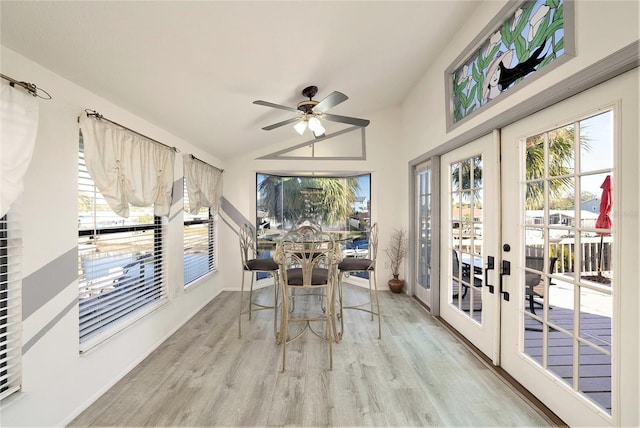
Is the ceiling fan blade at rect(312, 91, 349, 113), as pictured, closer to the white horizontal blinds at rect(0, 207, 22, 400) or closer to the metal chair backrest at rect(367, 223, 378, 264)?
the metal chair backrest at rect(367, 223, 378, 264)

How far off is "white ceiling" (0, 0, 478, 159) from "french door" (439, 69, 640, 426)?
1.26 m

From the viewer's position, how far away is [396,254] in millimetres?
4348

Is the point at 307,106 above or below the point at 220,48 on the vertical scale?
below

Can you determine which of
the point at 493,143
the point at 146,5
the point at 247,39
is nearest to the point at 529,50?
the point at 493,143

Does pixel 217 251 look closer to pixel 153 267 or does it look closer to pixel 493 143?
pixel 153 267

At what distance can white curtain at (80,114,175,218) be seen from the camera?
1808 millimetres

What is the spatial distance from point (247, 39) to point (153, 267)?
228 cm

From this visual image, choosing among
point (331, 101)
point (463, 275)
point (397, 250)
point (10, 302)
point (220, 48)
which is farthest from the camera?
point (397, 250)

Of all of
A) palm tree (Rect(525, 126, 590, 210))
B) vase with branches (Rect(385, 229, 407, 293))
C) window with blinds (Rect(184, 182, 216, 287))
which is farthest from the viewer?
vase with branches (Rect(385, 229, 407, 293))

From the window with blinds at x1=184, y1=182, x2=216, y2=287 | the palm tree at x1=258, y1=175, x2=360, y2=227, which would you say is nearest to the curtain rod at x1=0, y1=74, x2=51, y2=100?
the window with blinds at x1=184, y1=182, x2=216, y2=287

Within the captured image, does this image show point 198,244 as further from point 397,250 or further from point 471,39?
point 471,39

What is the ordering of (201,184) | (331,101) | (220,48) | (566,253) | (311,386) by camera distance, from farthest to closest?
(201,184), (331,101), (311,386), (220,48), (566,253)

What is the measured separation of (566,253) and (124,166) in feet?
10.4

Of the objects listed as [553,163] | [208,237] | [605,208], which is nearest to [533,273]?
[605,208]
